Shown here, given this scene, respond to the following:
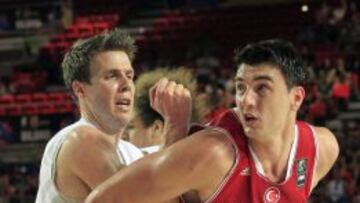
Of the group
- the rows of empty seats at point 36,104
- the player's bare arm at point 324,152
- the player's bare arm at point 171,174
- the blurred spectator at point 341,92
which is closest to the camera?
the player's bare arm at point 171,174

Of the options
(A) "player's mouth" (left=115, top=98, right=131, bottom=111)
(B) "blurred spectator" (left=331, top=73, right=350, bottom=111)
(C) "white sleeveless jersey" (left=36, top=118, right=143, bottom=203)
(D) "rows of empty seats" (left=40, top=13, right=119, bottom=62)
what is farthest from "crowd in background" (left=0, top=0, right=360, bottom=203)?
(C) "white sleeveless jersey" (left=36, top=118, right=143, bottom=203)

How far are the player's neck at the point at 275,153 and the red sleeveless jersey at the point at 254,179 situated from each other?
29mm

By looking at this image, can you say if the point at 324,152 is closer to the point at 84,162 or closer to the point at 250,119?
the point at 250,119

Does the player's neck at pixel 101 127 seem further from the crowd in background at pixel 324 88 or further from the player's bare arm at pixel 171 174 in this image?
the crowd in background at pixel 324 88

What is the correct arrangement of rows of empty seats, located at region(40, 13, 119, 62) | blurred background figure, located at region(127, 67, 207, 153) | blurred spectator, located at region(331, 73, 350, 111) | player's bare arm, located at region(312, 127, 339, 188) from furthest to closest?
1. rows of empty seats, located at region(40, 13, 119, 62)
2. blurred spectator, located at region(331, 73, 350, 111)
3. blurred background figure, located at region(127, 67, 207, 153)
4. player's bare arm, located at region(312, 127, 339, 188)

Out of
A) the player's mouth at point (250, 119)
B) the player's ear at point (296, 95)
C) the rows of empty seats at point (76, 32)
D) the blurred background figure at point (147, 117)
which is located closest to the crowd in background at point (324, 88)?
the rows of empty seats at point (76, 32)

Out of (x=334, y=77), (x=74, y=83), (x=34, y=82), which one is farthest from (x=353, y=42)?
(x=74, y=83)

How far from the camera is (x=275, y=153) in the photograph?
291cm

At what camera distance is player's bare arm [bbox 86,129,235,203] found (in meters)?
2.69

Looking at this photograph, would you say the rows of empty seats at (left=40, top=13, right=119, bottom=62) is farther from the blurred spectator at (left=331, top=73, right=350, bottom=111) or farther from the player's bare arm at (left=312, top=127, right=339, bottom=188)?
the player's bare arm at (left=312, top=127, right=339, bottom=188)

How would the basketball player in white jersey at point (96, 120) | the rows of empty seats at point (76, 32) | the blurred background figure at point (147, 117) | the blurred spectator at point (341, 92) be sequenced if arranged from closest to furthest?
the basketball player in white jersey at point (96, 120), the blurred background figure at point (147, 117), the blurred spectator at point (341, 92), the rows of empty seats at point (76, 32)

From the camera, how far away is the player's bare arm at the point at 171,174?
2689 mm

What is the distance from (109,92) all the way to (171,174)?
57 centimetres

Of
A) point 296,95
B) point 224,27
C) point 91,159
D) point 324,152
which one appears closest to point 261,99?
point 296,95
